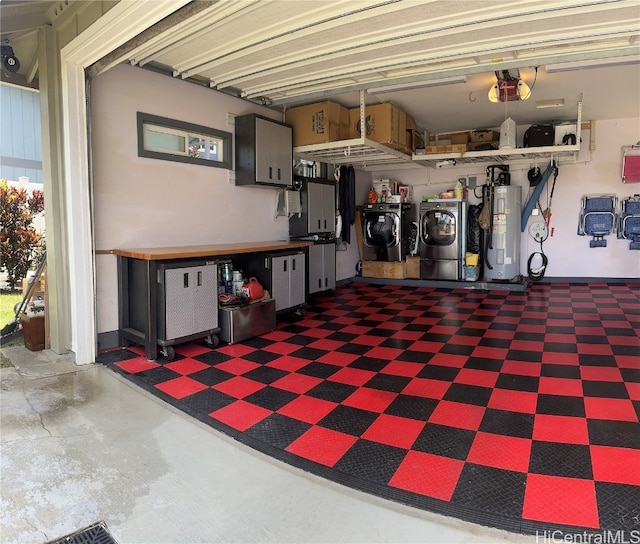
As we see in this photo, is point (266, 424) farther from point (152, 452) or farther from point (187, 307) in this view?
point (187, 307)

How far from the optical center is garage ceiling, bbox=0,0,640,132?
3.15 m

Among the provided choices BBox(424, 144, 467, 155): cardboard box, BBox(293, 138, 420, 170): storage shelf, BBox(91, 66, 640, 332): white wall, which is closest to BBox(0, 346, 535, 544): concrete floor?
BBox(91, 66, 640, 332): white wall

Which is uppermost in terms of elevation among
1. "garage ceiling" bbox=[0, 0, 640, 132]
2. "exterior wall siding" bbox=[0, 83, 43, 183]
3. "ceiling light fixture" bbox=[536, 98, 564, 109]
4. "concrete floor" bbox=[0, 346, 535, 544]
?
"ceiling light fixture" bbox=[536, 98, 564, 109]

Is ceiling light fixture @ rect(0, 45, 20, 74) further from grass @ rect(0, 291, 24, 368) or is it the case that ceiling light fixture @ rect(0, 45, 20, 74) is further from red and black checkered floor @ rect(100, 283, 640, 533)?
red and black checkered floor @ rect(100, 283, 640, 533)

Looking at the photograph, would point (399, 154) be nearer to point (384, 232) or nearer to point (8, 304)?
point (384, 232)

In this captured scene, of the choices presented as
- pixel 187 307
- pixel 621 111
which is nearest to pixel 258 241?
pixel 187 307

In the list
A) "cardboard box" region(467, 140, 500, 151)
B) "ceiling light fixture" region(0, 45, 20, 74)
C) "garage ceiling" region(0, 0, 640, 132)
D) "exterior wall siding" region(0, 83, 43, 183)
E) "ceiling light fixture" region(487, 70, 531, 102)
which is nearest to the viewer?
"garage ceiling" region(0, 0, 640, 132)

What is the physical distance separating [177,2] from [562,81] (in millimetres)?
5352

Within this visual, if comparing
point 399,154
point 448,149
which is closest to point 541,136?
point 448,149

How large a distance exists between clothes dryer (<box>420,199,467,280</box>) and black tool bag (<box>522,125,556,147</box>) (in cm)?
160

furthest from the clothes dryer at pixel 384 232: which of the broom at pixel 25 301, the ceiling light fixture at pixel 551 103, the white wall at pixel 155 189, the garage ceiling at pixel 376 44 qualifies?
the broom at pixel 25 301

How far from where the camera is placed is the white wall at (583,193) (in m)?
8.34

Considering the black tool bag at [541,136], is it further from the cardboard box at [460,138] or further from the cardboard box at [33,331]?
the cardboard box at [33,331]

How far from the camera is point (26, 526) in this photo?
188 cm
